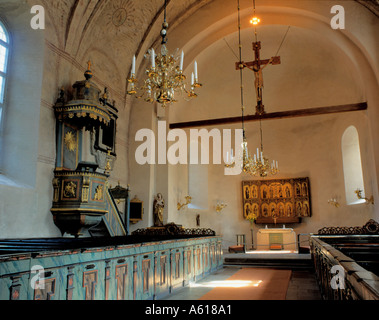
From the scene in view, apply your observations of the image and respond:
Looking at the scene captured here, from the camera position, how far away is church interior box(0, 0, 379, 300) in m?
4.98

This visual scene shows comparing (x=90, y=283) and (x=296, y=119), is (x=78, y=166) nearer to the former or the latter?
(x=90, y=283)

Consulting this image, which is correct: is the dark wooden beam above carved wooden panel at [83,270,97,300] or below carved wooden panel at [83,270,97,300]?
above

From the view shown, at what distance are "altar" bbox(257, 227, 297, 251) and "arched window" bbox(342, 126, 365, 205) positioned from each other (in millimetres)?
2886

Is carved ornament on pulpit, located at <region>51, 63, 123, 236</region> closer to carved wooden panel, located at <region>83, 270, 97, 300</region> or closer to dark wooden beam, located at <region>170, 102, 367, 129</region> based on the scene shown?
carved wooden panel, located at <region>83, 270, 97, 300</region>

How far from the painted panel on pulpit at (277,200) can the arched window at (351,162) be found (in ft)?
5.57

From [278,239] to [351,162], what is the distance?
4573 millimetres

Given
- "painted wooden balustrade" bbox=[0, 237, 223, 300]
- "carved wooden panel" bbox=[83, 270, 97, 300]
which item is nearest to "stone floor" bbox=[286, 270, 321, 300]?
"painted wooden balustrade" bbox=[0, 237, 223, 300]

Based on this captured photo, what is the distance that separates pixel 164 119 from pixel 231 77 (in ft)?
15.4

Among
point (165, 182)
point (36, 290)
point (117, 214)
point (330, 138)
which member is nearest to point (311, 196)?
point (330, 138)

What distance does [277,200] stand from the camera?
1583 cm

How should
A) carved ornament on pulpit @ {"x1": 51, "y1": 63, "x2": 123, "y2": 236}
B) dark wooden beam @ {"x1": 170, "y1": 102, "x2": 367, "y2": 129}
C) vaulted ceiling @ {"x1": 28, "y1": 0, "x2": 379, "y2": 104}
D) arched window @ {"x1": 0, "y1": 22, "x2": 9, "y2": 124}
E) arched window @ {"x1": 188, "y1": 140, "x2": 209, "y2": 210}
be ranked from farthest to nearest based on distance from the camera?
arched window @ {"x1": 188, "y1": 140, "x2": 209, "y2": 210}, dark wooden beam @ {"x1": 170, "y1": 102, "x2": 367, "y2": 129}, vaulted ceiling @ {"x1": 28, "y1": 0, "x2": 379, "y2": 104}, arched window @ {"x1": 0, "y1": 22, "x2": 9, "y2": 124}, carved ornament on pulpit @ {"x1": 51, "y1": 63, "x2": 123, "y2": 236}

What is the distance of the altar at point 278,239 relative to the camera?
14.1 metres

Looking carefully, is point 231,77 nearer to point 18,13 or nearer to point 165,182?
point 165,182

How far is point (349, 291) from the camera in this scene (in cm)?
222
